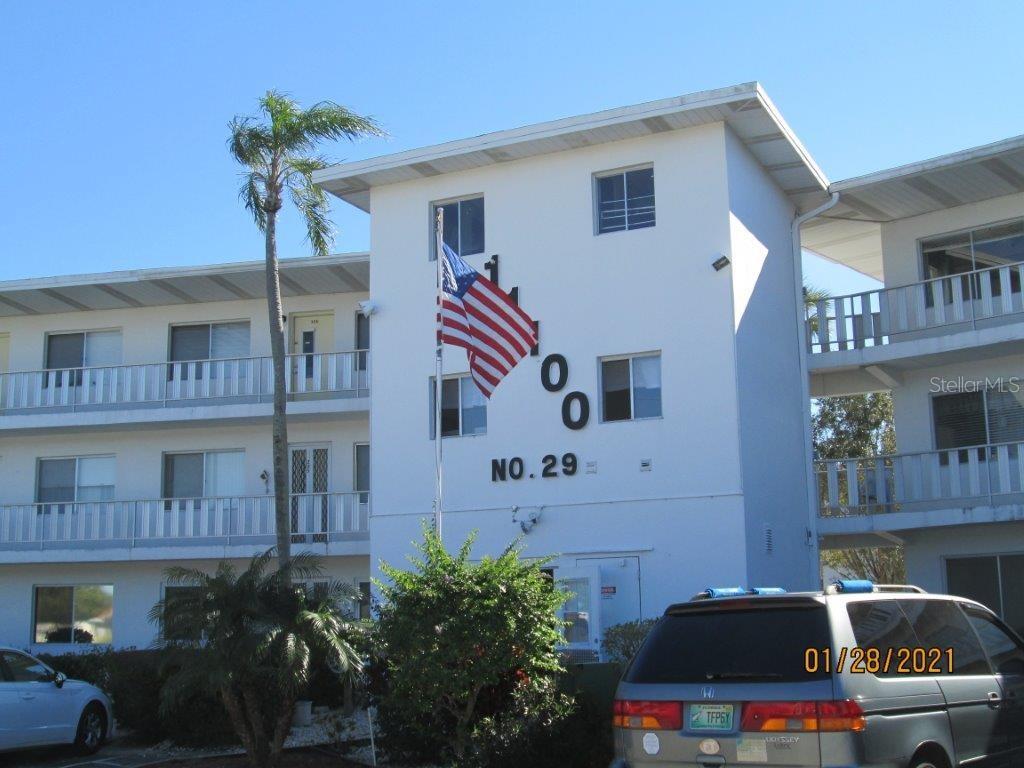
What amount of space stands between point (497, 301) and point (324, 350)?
32.6 feet

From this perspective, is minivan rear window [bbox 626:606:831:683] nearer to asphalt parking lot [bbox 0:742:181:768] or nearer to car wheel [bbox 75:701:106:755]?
asphalt parking lot [bbox 0:742:181:768]

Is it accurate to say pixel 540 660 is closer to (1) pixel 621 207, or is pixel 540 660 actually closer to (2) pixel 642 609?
(2) pixel 642 609

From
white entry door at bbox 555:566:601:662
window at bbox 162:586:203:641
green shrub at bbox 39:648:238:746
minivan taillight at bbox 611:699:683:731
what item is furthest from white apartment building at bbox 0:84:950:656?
minivan taillight at bbox 611:699:683:731

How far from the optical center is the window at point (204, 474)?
2455cm

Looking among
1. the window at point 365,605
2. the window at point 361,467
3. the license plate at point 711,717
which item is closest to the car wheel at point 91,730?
the window at point 365,605

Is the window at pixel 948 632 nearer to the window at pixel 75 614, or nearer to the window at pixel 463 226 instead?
the window at pixel 463 226

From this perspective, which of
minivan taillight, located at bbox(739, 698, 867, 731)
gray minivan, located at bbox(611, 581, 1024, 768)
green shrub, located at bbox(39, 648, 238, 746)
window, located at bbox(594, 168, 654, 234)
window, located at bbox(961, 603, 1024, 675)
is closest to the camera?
minivan taillight, located at bbox(739, 698, 867, 731)

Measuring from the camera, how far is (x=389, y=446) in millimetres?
19312

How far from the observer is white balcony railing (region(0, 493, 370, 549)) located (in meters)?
22.3

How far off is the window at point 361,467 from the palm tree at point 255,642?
10705mm

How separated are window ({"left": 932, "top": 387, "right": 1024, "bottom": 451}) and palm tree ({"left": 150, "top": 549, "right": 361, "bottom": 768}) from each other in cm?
1173

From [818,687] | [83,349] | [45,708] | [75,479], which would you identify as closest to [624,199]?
[45,708]
